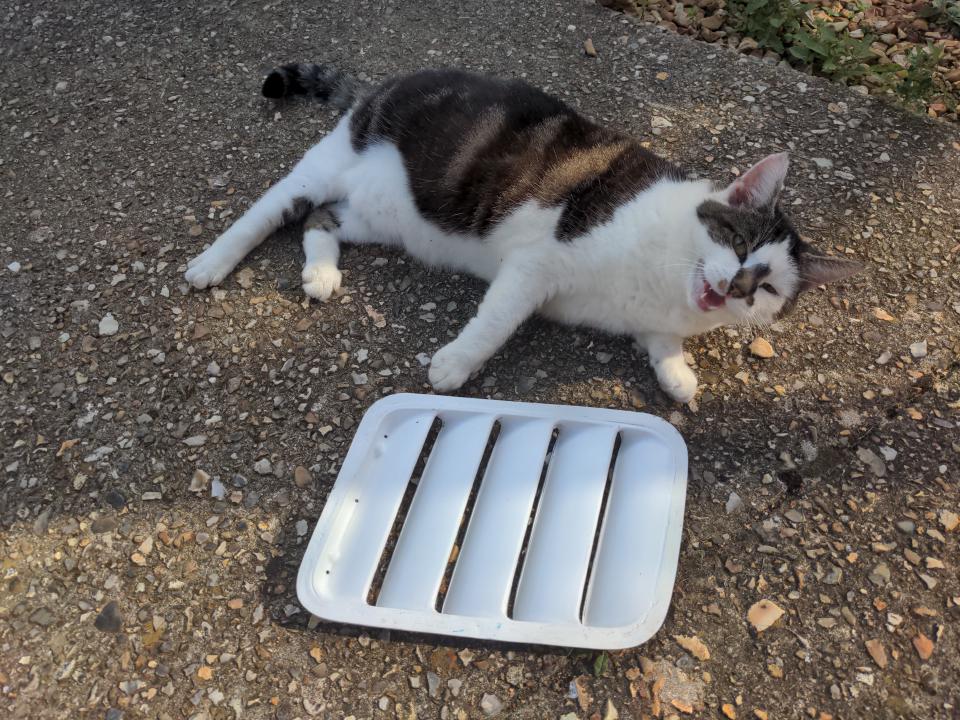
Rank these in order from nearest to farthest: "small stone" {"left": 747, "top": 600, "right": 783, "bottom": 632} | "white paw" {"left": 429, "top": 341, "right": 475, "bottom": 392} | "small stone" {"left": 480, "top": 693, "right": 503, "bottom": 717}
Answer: "small stone" {"left": 480, "top": 693, "right": 503, "bottom": 717} → "small stone" {"left": 747, "top": 600, "right": 783, "bottom": 632} → "white paw" {"left": 429, "top": 341, "right": 475, "bottom": 392}

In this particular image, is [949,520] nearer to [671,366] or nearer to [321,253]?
[671,366]

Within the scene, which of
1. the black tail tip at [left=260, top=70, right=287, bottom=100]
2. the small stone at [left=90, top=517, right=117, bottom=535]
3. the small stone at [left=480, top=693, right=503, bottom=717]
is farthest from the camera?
the black tail tip at [left=260, top=70, right=287, bottom=100]

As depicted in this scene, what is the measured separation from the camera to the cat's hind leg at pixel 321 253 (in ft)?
8.12

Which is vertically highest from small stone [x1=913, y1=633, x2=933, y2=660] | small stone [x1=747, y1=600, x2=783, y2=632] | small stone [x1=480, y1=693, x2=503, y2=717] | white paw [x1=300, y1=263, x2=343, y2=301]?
white paw [x1=300, y1=263, x2=343, y2=301]

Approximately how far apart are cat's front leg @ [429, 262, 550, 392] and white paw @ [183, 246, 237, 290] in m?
0.86

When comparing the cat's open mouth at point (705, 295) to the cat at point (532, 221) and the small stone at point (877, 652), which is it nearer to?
the cat at point (532, 221)

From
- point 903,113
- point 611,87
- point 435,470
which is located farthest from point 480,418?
point 903,113

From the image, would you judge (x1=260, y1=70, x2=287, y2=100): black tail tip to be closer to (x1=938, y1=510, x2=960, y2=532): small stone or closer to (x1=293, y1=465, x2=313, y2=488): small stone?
(x1=293, y1=465, x2=313, y2=488): small stone

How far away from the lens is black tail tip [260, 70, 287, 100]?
3.04 meters

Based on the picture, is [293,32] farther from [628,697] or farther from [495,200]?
[628,697]

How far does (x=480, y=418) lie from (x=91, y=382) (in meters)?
1.28

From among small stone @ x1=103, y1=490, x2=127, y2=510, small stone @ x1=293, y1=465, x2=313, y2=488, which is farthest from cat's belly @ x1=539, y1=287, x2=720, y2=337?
small stone @ x1=103, y1=490, x2=127, y2=510

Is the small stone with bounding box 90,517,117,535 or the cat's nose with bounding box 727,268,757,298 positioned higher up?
the cat's nose with bounding box 727,268,757,298

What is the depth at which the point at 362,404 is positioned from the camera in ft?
7.32
